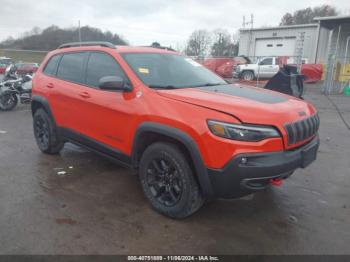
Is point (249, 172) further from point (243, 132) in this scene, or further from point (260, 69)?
point (260, 69)

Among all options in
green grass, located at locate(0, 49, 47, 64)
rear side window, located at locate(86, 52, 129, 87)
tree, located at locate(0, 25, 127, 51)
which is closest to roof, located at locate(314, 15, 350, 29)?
tree, located at locate(0, 25, 127, 51)

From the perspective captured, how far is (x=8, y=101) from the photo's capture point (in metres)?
10.5

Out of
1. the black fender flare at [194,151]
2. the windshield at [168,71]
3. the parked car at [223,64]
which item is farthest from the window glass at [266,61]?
the black fender flare at [194,151]

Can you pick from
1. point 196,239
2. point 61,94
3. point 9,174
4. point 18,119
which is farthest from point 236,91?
point 18,119

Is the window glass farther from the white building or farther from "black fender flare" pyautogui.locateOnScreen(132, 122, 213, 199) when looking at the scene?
"black fender flare" pyautogui.locateOnScreen(132, 122, 213, 199)

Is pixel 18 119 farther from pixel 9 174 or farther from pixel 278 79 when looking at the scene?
pixel 278 79

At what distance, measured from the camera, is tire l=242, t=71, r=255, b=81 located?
22.2 m

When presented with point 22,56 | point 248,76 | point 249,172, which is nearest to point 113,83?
point 249,172

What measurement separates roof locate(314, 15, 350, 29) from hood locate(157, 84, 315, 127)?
76.3 feet

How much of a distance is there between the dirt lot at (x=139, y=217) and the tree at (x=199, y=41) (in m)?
58.6

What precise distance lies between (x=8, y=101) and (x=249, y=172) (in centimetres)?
1016

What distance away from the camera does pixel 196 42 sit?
213ft

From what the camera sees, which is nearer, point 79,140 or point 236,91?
point 236,91

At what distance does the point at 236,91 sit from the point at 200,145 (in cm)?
110
